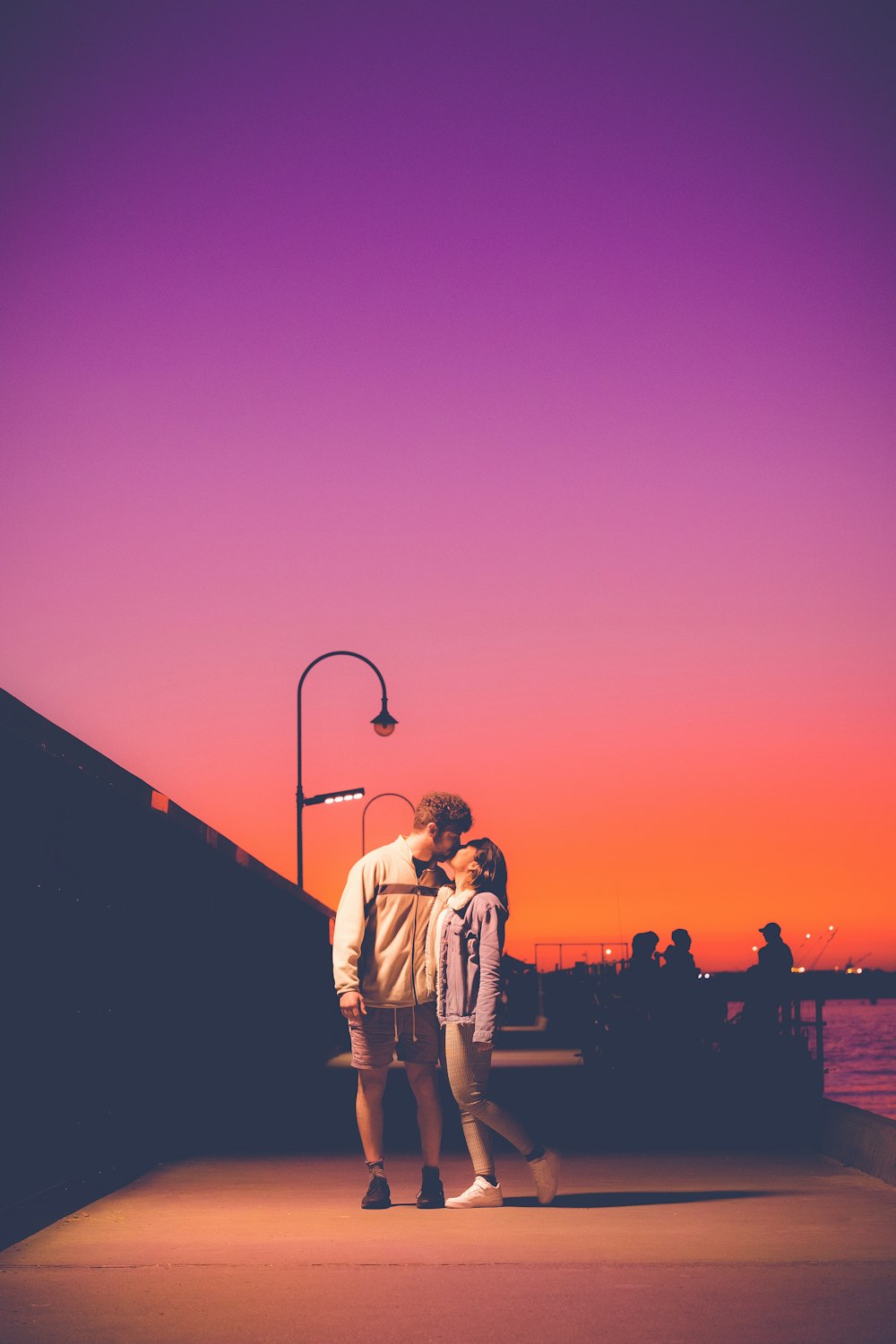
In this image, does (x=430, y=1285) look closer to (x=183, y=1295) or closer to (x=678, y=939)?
(x=183, y=1295)

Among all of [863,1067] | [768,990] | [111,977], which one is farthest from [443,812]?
[863,1067]

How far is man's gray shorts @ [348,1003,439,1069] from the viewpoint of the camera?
26.7 ft

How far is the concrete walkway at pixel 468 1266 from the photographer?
5305 mm

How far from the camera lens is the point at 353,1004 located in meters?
8.02

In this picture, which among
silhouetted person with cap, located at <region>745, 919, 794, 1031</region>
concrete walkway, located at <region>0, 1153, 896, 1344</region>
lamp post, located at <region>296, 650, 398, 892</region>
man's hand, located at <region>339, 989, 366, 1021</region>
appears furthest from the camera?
lamp post, located at <region>296, 650, 398, 892</region>

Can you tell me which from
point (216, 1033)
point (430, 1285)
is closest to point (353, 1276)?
point (430, 1285)

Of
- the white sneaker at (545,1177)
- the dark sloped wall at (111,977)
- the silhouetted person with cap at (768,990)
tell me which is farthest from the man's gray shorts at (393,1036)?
the silhouetted person with cap at (768,990)

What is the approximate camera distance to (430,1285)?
19.7ft

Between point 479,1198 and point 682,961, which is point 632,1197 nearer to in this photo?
point 479,1198

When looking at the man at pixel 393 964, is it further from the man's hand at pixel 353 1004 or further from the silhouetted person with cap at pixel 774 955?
the silhouetted person with cap at pixel 774 955

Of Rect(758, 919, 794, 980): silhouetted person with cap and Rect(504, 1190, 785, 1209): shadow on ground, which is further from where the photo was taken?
Rect(758, 919, 794, 980): silhouetted person with cap

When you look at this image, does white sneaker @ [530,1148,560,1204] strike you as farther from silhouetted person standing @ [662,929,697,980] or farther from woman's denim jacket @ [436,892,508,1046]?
silhouetted person standing @ [662,929,697,980]

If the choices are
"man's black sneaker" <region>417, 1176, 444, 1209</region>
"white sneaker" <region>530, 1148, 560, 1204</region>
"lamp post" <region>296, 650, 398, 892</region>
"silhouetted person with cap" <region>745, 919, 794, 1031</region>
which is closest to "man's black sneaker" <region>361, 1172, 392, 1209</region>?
"man's black sneaker" <region>417, 1176, 444, 1209</region>

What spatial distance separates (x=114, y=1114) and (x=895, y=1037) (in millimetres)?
141226
